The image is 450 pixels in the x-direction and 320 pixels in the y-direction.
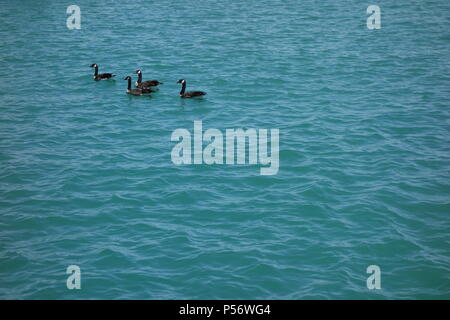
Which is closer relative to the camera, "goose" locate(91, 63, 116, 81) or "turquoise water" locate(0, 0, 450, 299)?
"turquoise water" locate(0, 0, 450, 299)

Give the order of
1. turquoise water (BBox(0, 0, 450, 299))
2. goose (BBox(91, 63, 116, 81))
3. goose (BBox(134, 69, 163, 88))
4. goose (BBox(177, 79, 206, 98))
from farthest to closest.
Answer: goose (BBox(91, 63, 116, 81)) < goose (BBox(134, 69, 163, 88)) < goose (BBox(177, 79, 206, 98)) < turquoise water (BBox(0, 0, 450, 299))

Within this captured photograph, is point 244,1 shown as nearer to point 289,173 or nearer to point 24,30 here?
point 24,30

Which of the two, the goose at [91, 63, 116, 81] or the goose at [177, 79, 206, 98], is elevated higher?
the goose at [91, 63, 116, 81]

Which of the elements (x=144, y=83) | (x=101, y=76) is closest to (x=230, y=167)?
(x=144, y=83)

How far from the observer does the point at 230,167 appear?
27.4m

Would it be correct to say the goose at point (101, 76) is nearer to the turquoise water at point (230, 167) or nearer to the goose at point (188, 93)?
the turquoise water at point (230, 167)

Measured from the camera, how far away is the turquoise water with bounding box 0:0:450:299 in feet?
66.8

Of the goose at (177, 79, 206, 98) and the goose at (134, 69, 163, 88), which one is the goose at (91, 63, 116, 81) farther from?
the goose at (177, 79, 206, 98)

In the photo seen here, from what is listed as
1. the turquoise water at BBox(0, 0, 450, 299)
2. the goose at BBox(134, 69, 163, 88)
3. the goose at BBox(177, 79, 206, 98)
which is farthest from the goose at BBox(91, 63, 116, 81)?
the goose at BBox(177, 79, 206, 98)

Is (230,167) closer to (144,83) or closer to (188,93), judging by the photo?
(188,93)

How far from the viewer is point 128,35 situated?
47.7 meters
